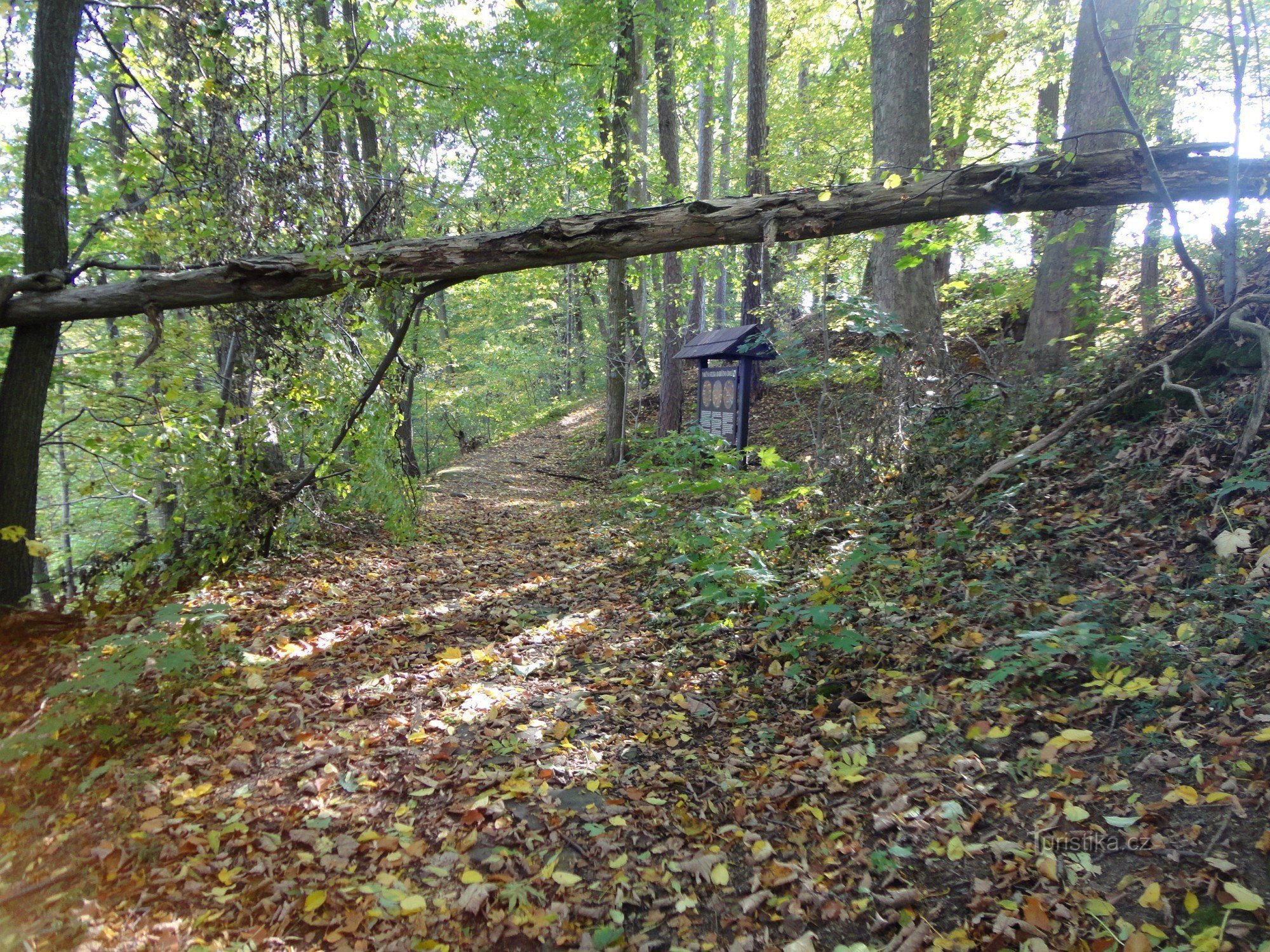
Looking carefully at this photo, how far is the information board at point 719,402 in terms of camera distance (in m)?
9.27

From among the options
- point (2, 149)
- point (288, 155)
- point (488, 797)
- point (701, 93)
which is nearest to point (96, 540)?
point (2, 149)

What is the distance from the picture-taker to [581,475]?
43.6 ft

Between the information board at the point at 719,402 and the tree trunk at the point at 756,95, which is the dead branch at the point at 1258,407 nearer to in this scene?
the information board at the point at 719,402

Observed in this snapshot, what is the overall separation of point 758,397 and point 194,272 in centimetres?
977

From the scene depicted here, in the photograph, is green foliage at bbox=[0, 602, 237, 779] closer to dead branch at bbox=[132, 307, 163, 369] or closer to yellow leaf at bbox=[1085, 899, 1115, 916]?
dead branch at bbox=[132, 307, 163, 369]

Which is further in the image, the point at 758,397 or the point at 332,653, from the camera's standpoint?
the point at 758,397

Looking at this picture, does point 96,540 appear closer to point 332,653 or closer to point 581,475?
point 581,475

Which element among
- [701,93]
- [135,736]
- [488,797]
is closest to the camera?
[488,797]

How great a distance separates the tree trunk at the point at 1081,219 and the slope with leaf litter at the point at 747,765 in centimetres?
246

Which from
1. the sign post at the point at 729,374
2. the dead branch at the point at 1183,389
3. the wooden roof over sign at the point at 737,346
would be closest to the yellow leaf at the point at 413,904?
the dead branch at the point at 1183,389

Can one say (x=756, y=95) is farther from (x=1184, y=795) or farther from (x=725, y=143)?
(x=1184, y=795)

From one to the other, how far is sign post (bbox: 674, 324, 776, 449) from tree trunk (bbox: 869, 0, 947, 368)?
171cm

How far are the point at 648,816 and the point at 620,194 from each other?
10347 millimetres

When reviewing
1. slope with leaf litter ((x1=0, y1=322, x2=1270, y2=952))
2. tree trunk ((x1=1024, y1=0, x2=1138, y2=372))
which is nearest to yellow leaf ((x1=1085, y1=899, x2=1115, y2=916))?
slope with leaf litter ((x1=0, y1=322, x2=1270, y2=952))
